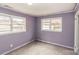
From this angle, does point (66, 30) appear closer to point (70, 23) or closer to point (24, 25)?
point (70, 23)

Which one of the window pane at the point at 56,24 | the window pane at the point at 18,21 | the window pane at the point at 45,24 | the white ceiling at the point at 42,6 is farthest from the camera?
the window pane at the point at 45,24

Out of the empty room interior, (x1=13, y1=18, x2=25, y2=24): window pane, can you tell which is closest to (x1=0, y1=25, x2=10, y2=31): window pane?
the empty room interior

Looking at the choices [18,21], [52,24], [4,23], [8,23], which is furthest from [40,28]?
[4,23]

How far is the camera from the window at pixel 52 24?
10.1ft

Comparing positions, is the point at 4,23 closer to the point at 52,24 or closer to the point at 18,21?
the point at 18,21

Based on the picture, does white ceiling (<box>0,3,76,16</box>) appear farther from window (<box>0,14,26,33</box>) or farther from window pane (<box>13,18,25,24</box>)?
window pane (<box>13,18,25,24</box>)

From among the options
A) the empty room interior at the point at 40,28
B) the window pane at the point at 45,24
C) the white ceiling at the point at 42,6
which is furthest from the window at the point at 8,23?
the window pane at the point at 45,24

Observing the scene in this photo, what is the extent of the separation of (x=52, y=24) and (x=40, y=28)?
0.70 meters

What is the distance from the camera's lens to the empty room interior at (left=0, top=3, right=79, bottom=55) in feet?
6.63

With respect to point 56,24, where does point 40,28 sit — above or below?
below

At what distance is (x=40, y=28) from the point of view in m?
3.81

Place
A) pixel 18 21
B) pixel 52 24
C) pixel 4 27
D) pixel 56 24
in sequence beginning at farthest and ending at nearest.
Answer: pixel 52 24 → pixel 56 24 → pixel 18 21 → pixel 4 27

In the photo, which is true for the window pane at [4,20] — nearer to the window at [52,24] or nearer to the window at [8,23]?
the window at [8,23]

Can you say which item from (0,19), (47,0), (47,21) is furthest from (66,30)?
(47,0)
